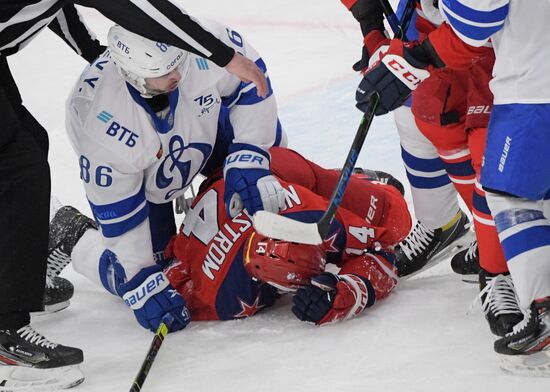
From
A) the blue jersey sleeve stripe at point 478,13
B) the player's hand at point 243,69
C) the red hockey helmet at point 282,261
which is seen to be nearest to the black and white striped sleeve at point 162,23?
the player's hand at point 243,69

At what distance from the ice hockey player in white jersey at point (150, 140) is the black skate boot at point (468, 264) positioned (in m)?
0.49

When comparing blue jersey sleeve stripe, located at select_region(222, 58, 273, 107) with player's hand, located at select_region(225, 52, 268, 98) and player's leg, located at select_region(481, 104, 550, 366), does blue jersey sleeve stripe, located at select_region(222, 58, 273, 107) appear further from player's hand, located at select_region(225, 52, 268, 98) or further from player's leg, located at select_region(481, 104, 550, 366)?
player's leg, located at select_region(481, 104, 550, 366)

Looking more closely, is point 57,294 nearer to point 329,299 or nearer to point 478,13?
point 329,299

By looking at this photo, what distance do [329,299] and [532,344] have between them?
0.58m

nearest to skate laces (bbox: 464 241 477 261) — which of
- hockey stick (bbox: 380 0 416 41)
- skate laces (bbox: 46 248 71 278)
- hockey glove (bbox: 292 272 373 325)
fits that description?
hockey glove (bbox: 292 272 373 325)

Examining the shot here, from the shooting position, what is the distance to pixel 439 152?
8.79 feet

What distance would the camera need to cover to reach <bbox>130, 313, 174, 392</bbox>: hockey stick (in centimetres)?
232

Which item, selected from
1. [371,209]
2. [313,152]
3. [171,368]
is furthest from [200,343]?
[313,152]

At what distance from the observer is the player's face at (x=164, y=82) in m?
2.64

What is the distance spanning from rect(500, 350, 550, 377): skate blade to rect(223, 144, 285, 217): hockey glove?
2.54 feet

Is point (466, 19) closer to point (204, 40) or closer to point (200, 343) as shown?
point (204, 40)

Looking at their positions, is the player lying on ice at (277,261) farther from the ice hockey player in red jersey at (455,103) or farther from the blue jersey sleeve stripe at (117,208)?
the ice hockey player in red jersey at (455,103)

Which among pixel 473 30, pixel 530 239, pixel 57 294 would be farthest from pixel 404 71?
pixel 57 294

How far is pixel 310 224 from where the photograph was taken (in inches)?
98.1
